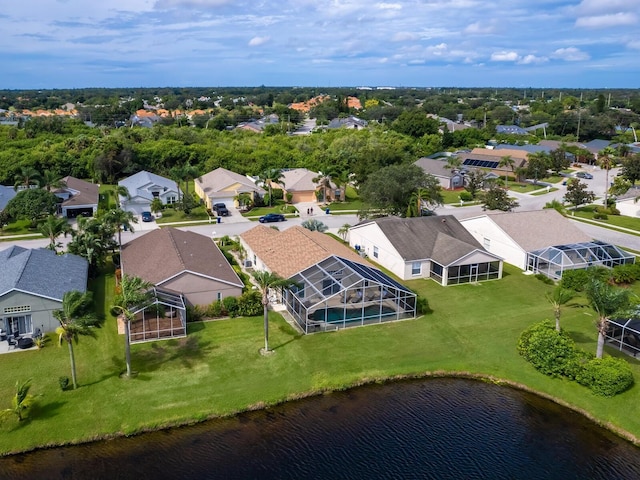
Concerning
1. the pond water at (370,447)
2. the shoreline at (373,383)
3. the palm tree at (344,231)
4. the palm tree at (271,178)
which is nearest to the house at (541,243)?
the palm tree at (344,231)

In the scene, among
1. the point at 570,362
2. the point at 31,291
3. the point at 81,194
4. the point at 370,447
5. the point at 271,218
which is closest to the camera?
the point at 370,447

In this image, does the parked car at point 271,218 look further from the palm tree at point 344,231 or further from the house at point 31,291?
the house at point 31,291

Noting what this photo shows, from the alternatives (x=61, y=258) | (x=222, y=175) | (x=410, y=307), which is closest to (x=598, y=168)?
(x=222, y=175)

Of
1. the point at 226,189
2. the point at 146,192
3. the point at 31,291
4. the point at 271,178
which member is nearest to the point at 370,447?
the point at 31,291

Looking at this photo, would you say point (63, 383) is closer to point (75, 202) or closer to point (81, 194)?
point (75, 202)

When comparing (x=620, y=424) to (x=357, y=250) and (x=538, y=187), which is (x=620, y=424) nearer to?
→ (x=357, y=250)
